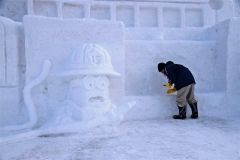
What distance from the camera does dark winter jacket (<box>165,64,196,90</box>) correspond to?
4664mm

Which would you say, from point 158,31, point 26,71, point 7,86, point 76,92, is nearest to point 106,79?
Answer: point 76,92

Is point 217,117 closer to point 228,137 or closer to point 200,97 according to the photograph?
point 200,97

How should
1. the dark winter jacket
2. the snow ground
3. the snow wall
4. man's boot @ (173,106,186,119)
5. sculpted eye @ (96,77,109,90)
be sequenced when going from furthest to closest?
1. man's boot @ (173,106,186,119)
2. the dark winter jacket
3. the snow wall
4. sculpted eye @ (96,77,109,90)
5. the snow ground

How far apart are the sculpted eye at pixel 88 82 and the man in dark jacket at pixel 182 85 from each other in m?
1.53

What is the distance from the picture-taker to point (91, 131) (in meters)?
3.68

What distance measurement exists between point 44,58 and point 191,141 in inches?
107

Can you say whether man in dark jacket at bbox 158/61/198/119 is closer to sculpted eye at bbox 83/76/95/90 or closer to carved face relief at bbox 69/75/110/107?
carved face relief at bbox 69/75/110/107

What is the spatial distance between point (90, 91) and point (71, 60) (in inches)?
24.2

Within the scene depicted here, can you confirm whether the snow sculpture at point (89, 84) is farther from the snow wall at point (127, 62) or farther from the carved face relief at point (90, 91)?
the snow wall at point (127, 62)

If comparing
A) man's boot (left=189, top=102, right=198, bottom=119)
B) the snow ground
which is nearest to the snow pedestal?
the snow ground

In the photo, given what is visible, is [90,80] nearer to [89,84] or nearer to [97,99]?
[89,84]

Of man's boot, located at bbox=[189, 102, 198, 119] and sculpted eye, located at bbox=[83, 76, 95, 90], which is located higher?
sculpted eye, located at bbox=[83, 76, 95, 90]

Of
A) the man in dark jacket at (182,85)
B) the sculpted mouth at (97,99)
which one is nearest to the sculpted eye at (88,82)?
the sculpted mouth at (97,99)

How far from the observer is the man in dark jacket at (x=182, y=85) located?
4676 millimetres
